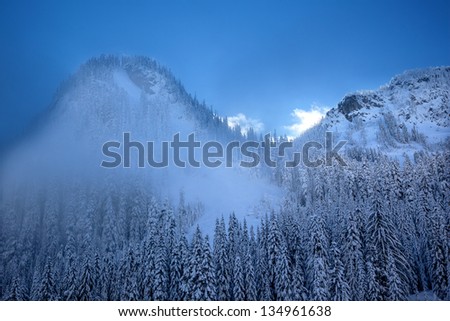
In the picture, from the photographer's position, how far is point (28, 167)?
3536 inches

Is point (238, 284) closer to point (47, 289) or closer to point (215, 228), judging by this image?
point (215, 228)

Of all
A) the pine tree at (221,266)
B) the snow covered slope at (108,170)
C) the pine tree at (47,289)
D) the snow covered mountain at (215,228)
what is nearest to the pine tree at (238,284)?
the snow covered mountain at (215,228)

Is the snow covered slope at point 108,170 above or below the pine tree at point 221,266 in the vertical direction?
above

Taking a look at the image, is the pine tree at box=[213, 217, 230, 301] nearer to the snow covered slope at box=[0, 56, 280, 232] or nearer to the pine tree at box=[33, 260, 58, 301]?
the pine tree at box=[33, 260, 58, 301]

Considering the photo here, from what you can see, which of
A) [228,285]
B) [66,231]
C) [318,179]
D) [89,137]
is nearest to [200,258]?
[228,285]

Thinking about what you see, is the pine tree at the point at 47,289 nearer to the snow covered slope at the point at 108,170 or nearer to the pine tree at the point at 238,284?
the pine tree at the point at 238,284

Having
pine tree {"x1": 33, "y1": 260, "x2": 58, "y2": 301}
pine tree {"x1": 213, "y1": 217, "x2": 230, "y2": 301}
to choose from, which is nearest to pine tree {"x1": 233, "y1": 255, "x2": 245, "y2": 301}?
pine tree {"x1": 213, "y1": 217, "x2": 230, "y2": 301}

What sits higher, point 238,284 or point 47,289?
point 47,289

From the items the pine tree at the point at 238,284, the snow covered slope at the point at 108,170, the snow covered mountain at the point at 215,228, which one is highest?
the snow covered slope at the point at 108,170

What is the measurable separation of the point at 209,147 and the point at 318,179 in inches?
3467

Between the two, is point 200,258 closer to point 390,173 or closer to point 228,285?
point 228,285

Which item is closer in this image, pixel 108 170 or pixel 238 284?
pixel 238 284

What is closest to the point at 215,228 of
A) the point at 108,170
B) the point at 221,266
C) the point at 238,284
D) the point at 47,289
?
the point at 221,266
